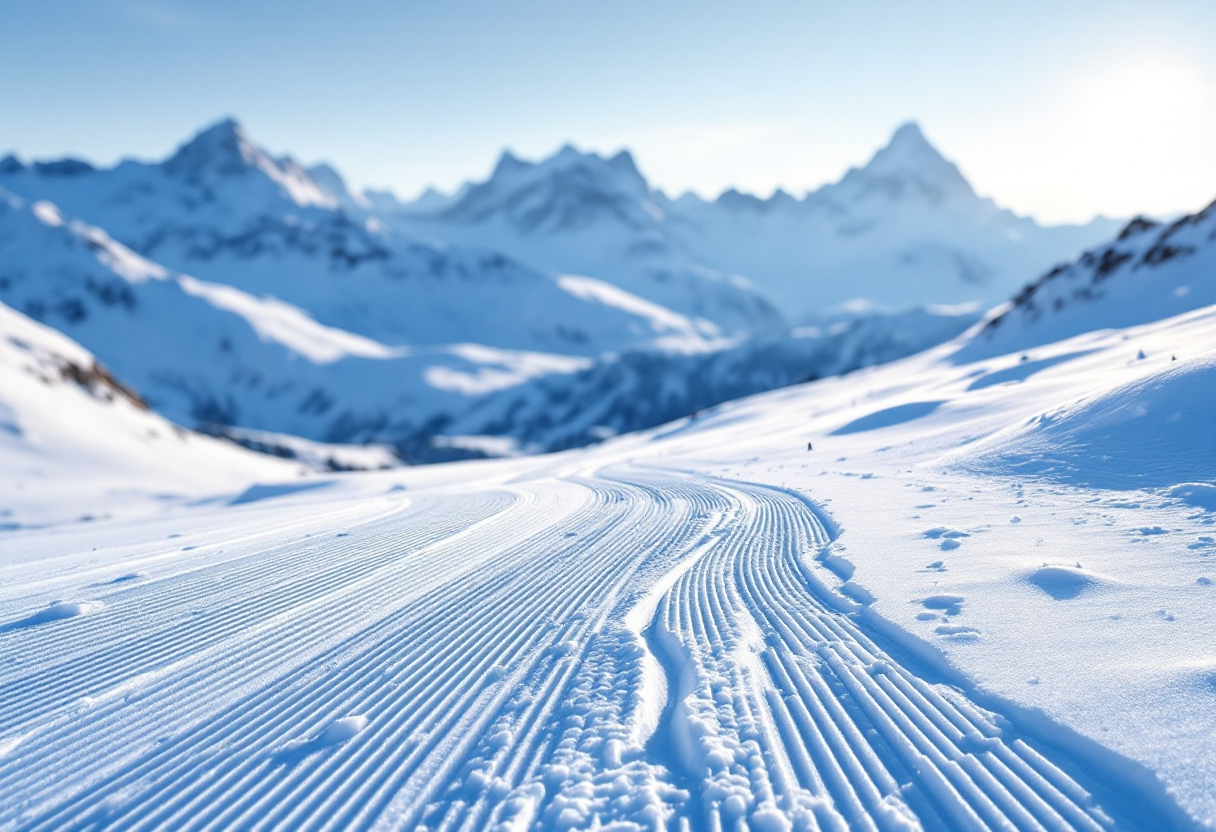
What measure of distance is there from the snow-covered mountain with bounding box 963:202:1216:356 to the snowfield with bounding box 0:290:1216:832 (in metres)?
31.1

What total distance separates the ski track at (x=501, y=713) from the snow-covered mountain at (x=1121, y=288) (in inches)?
1451

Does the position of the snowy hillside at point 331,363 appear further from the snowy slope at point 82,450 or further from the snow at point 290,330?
the snowy slope at point 82,450

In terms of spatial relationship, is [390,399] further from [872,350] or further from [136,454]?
[136,454]

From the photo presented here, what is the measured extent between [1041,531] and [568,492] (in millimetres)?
9799

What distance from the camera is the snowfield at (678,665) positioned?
3.39m

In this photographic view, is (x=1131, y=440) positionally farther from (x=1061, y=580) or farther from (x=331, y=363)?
(x=331, y=363)

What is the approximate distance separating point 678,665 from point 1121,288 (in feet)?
149

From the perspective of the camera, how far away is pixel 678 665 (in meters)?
4.96

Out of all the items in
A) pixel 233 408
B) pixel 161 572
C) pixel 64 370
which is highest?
pixel 233 408

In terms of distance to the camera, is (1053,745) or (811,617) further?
(811,617)

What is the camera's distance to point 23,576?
28.8ft

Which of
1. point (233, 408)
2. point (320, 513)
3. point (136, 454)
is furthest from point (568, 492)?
point (233, 408)

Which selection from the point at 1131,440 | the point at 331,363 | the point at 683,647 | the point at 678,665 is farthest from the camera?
the point at 331,363

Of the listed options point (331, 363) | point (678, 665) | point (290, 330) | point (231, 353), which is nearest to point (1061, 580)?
point (678, 665)
